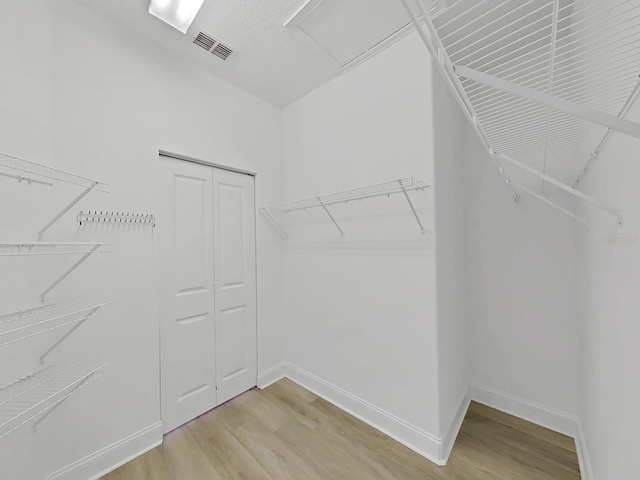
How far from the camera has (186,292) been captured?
204 centimetres

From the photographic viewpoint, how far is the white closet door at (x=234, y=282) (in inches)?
88.4

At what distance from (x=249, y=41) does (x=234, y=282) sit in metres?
1.90

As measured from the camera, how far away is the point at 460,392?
2.07 m

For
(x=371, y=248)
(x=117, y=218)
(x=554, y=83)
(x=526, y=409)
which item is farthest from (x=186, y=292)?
(x=526, y=409)

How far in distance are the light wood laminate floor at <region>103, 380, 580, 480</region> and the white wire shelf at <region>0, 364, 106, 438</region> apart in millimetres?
605

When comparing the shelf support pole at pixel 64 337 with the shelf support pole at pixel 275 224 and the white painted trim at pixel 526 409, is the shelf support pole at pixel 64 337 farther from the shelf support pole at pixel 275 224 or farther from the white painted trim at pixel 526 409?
the white painted trim at pixel 526 409

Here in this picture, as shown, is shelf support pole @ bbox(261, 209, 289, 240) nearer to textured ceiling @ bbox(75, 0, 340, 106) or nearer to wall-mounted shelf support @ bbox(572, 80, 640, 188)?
textured ceiling @ bbox(75, 0, 340, 106)

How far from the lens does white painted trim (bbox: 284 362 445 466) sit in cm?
165

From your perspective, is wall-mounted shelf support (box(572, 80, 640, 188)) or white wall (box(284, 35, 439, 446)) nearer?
wall-mounted shelf support (box(572, 80, 640, 188))

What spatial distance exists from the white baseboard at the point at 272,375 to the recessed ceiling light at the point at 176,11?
2.82m

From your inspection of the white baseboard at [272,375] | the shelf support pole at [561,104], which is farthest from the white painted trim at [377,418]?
the shelf support pole at [561,104]

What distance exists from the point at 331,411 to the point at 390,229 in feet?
5.01

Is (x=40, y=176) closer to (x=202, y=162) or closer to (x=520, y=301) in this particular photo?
(x=202, y=162)

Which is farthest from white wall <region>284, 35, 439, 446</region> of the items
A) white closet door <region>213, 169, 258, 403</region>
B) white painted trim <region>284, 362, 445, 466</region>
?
white closet door <region>213, 169, 258, 403</region>
